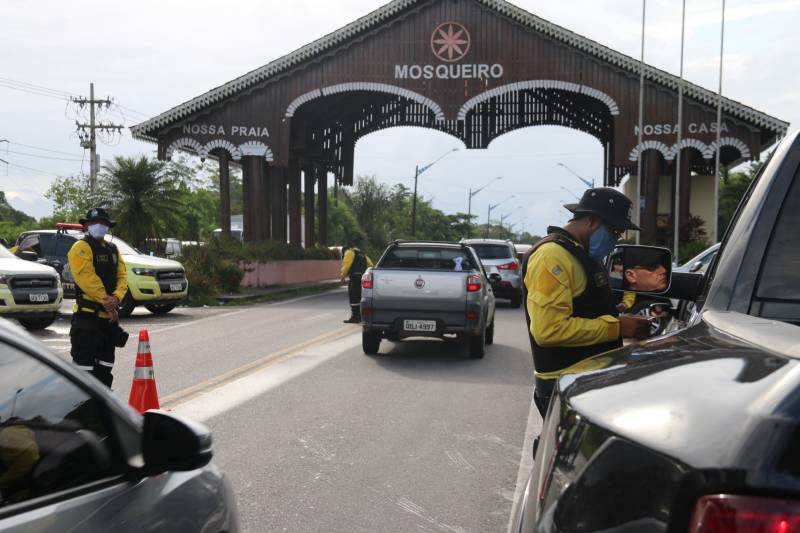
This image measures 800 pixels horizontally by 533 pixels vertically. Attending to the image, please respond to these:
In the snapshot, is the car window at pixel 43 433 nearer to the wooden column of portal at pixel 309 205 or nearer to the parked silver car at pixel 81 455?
the parked silver car at pixel 81 455

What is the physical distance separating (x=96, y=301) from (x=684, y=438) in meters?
7.85

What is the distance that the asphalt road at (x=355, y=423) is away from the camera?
5774 mm

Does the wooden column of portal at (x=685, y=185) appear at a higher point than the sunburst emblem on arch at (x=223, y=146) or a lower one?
lower

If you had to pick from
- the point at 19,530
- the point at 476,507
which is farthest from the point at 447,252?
the point at 19,530

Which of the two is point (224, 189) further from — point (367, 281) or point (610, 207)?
point (610, 207)

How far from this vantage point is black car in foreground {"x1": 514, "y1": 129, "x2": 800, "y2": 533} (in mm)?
1274

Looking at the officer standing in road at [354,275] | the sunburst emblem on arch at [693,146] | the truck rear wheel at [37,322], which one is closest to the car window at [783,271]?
the officer standing in road at [354,275]

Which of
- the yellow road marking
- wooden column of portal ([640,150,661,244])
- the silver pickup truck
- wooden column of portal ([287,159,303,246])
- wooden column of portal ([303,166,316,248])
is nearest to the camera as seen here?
the yellow road marking

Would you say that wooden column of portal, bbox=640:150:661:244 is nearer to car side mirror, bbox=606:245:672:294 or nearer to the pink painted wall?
the pink painted wall

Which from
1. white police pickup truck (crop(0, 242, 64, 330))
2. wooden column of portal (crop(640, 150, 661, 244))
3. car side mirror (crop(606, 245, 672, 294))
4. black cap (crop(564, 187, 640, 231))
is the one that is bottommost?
white police pickup truck (crop(0, 242, 64, 330))

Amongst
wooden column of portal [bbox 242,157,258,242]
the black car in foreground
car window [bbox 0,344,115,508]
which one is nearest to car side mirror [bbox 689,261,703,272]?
the black car in foreground

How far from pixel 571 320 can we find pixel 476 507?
172 cm

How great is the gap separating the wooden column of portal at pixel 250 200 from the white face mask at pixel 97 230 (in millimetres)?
27404

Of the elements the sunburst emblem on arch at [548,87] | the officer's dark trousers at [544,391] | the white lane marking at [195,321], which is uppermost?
the sunburst emblem on arch at [548,87]
